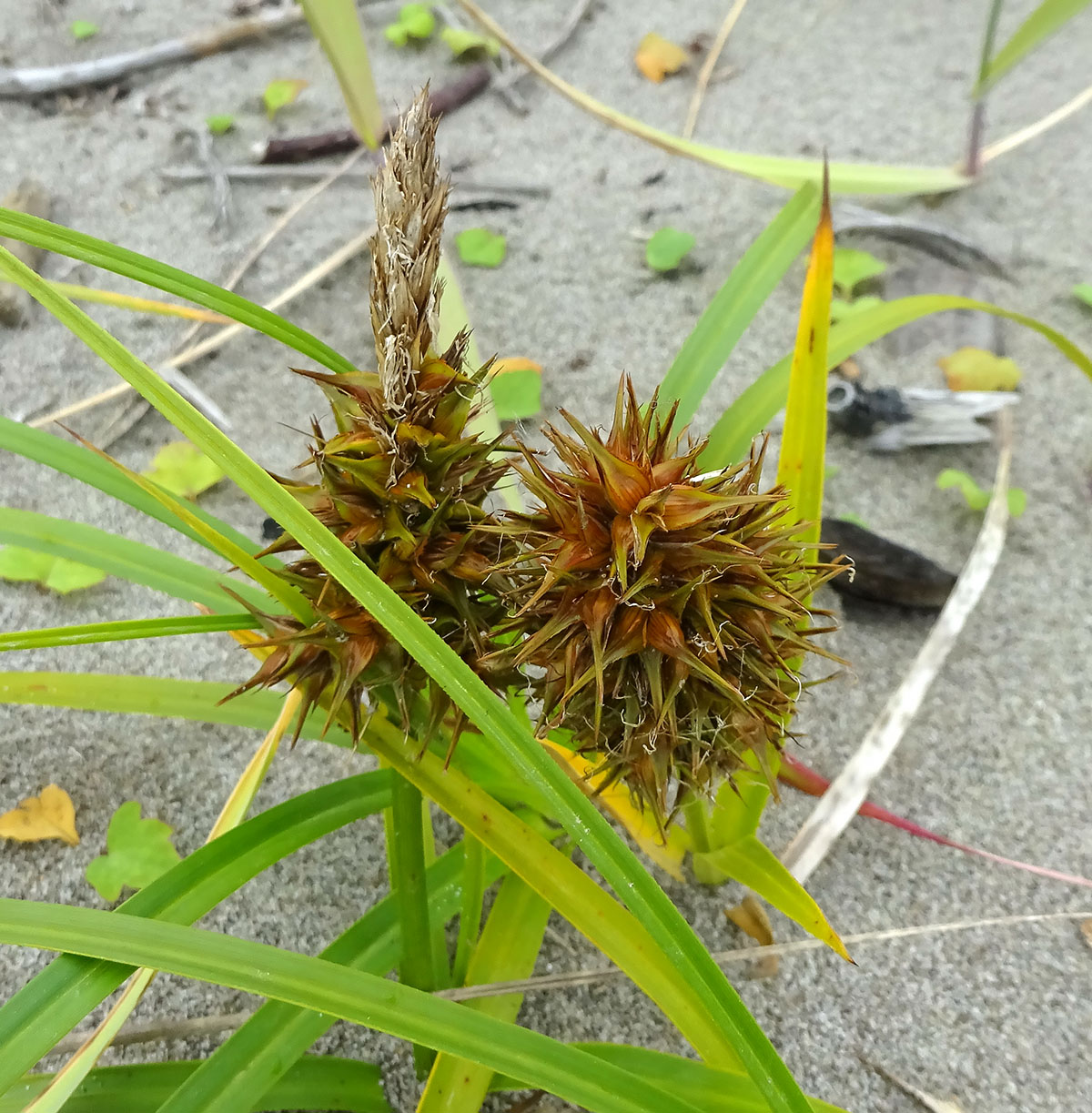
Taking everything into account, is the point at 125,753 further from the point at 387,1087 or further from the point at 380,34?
the point at 380,34

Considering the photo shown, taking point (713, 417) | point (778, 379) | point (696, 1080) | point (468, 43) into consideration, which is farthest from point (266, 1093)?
point (468, 43)

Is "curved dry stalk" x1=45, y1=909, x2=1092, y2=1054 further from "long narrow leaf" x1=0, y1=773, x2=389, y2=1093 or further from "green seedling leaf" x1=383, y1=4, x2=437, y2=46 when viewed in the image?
"green seedling leaf" x1=383, y1=4, x2=437, y2=46

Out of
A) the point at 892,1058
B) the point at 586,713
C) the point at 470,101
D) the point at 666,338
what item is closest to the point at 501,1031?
the point at 586,713

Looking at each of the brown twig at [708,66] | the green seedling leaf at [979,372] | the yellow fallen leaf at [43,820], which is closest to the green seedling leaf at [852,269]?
the green seedling leaf at [979,372]

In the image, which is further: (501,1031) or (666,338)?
(666,338)

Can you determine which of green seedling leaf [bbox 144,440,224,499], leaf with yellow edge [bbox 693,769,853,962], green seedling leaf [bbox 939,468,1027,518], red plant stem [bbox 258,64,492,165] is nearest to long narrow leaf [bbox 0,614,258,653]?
leaf with yellow edge [bbox 693,769,853,962]

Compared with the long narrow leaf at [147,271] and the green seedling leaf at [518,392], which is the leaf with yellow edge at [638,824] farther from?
the green seedling leaf at [518,392]

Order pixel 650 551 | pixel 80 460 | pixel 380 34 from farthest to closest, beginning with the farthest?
pixel 380 34, pixel 80 460, pixel 650 551

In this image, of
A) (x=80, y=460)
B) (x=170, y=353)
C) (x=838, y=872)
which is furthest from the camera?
(x=170, y=353)
